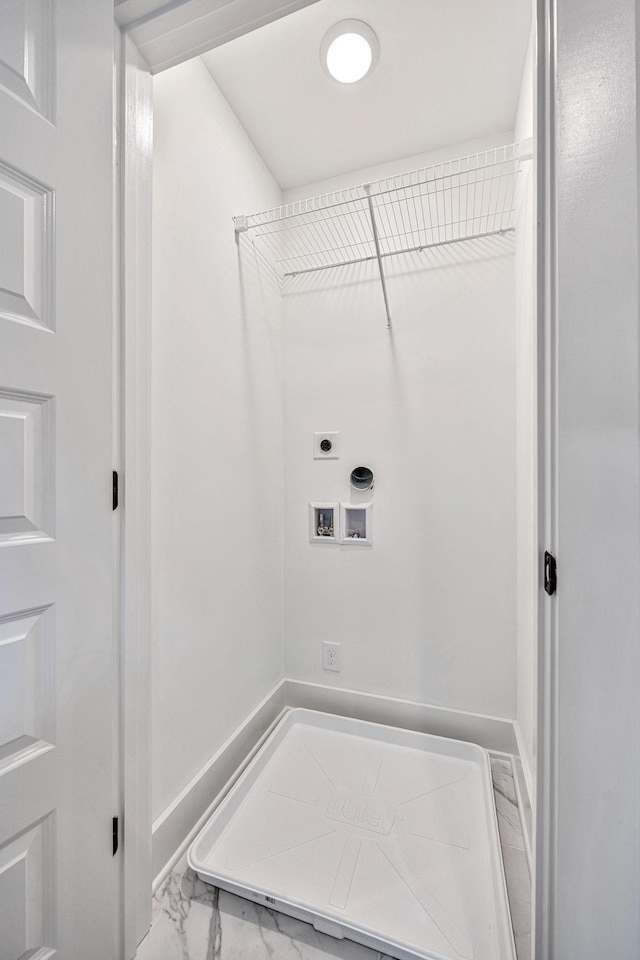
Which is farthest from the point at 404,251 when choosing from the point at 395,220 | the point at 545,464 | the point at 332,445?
the point at 545,464

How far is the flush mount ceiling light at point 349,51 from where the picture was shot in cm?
113

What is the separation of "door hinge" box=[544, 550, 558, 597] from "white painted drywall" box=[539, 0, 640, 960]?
1 centimetres

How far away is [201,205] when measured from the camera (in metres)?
1.23

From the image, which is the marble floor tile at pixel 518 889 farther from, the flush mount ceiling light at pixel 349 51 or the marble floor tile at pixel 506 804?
the flush mount ceiling light at pixel 349 51

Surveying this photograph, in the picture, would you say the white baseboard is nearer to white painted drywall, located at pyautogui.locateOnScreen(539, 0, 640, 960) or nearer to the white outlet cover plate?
white painted drywall, located at pyautogui.locateOnScreen(539, 0, 640, 960)

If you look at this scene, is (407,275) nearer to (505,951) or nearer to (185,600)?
(185,600)

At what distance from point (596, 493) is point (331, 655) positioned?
4.69ft

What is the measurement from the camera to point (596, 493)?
0.49 metres

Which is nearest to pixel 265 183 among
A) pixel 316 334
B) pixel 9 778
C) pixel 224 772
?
pixel 316 334

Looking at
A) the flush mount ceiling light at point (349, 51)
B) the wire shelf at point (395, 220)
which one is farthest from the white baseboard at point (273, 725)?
the flush mount ceiling light at point (349, 51)

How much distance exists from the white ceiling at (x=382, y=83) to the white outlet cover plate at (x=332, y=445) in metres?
1.12

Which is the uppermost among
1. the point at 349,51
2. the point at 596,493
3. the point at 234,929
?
the point at 349,51

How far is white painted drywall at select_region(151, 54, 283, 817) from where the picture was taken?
1.05 m

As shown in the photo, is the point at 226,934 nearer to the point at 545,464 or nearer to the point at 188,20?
the point at 545,464
